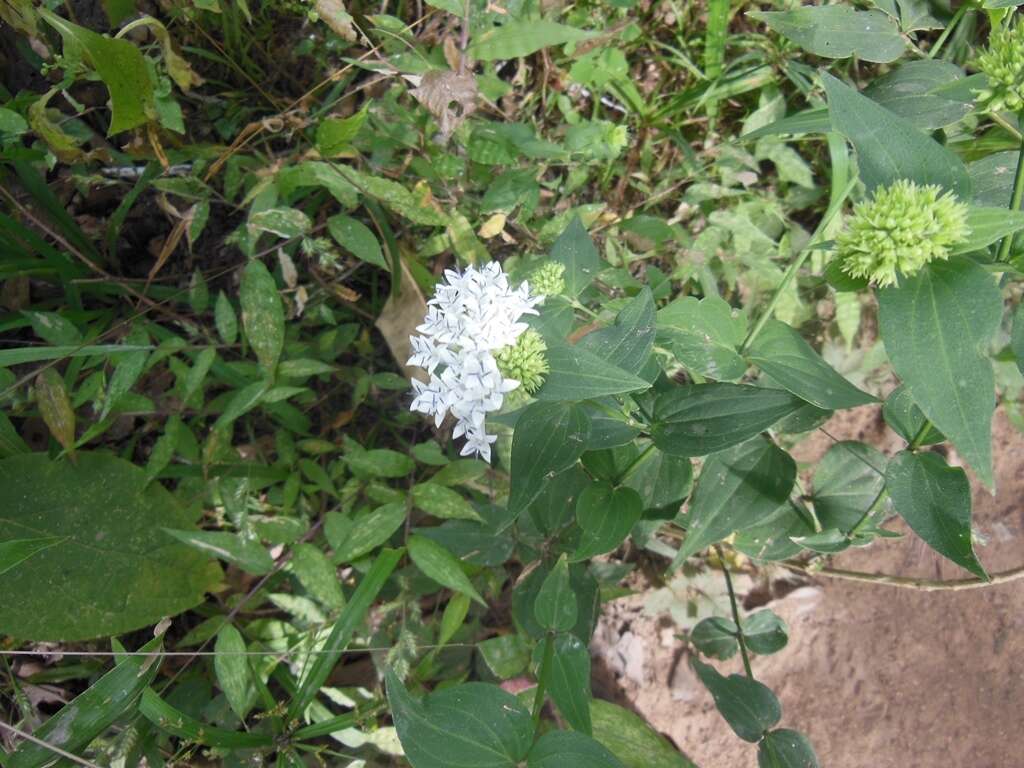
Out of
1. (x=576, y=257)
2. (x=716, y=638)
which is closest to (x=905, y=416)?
(x=576, y=257)

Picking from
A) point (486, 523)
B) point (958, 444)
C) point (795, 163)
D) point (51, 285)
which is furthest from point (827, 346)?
point (51, 285)

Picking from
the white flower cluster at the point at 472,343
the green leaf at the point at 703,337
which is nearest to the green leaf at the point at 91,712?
the white flower cluster at the point at 472,343

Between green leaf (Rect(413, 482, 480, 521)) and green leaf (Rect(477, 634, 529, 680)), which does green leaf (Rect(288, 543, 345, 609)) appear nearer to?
green leaf (Rect(413, 482, 480, 521))

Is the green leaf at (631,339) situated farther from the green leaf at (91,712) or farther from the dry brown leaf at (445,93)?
the green leaf at (91,712)

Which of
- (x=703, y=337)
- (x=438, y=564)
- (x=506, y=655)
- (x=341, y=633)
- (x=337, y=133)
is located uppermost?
(x=337, y=133)

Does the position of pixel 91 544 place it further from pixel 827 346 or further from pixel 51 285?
pixel 827 346

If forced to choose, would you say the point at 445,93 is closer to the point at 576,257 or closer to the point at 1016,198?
the point at 576,257

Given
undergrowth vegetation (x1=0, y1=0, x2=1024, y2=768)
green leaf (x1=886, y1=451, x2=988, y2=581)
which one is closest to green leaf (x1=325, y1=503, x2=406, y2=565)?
undergrowth vegetation (x1=0, y1=0, x2=1024, y2=768)
